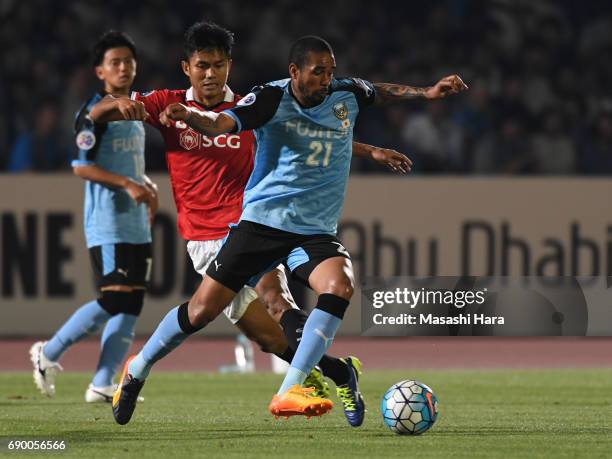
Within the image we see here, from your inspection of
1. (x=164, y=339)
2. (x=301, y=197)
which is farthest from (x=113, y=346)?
(x=301, y=197)

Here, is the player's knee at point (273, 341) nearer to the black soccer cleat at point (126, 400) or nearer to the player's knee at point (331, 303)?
the black soccer cleat at point (126, 400)

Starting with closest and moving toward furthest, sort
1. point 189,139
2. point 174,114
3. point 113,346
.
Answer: point 174,114 < point 189,139 < point 113,346

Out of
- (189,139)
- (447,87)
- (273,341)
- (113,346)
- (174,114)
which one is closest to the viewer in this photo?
(174,114)

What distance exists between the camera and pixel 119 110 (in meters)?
7.66

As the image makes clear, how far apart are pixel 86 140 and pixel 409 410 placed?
3.21 m

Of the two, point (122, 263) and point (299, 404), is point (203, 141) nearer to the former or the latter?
point (122, 263)

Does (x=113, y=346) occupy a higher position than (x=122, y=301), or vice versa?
(x=122, y=301)

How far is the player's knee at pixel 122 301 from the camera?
32.2 feet

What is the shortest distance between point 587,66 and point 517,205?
350 centimetres

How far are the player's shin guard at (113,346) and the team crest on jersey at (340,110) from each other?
111 inches

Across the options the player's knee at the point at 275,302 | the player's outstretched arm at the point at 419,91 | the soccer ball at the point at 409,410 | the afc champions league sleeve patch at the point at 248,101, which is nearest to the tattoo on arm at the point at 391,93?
the player's outstretched arm at the point at 419,91

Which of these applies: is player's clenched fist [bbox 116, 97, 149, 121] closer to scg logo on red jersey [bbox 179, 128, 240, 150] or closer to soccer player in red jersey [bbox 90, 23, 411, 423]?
soccer player in red jersey [bbox 90, 23, 411, 423]

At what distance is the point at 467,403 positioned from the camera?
31.8 ft

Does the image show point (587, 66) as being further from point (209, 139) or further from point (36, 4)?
point (209, 139)
